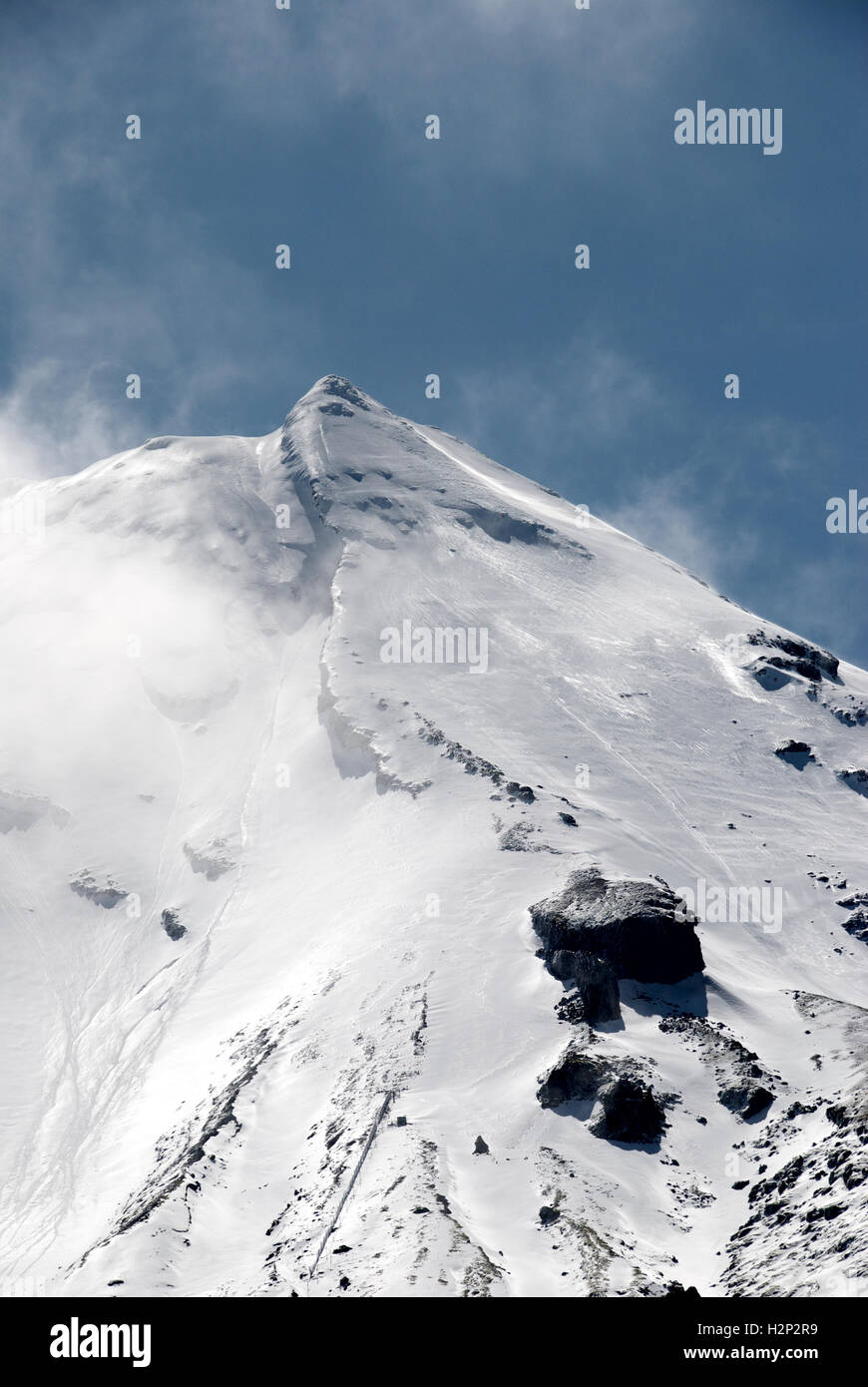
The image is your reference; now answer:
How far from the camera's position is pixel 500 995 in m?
60.3

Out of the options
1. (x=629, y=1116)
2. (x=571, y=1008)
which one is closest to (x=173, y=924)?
(x=571, y=1008)

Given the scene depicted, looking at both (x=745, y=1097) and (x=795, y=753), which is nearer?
(x=745, y=1097)

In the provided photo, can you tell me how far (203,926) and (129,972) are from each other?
21.5 feet

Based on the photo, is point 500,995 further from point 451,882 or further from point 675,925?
point 451,882

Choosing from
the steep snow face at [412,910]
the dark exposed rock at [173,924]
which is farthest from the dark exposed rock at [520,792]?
the dark exposed rock at [173,924]

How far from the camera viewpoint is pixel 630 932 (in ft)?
199

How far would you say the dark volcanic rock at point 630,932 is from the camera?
198 ft

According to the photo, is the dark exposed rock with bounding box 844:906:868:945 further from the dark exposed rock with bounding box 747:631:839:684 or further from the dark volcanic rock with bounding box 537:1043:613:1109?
the dark exposed rock with bounding box 747:631:839:684

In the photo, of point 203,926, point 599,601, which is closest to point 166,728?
point 203,926

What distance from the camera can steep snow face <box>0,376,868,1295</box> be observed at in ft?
140

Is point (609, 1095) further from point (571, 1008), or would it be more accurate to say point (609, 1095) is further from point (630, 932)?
point (630, 932)

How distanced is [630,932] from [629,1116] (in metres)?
13.9

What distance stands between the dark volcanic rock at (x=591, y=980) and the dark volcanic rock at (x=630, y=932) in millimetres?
510
